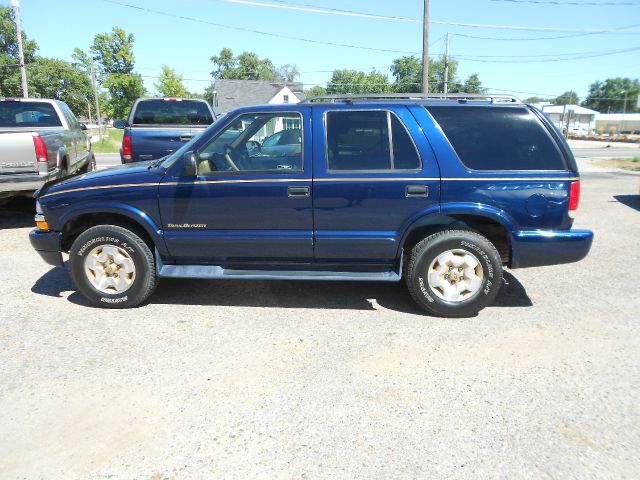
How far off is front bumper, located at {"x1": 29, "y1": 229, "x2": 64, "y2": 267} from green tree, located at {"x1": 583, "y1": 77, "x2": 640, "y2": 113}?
135 meters

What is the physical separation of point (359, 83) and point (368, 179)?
89.1 meters

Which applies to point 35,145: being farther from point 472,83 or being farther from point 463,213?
point 472,83

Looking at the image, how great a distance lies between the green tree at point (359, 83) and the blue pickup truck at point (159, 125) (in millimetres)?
70548

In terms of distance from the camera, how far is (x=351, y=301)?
4617mm

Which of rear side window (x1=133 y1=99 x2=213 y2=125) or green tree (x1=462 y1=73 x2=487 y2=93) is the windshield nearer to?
rear side window (x1=133 y1=99 x2=213 y2=125)

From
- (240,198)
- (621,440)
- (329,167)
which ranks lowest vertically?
(621,440)

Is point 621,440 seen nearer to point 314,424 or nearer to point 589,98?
point 314,424

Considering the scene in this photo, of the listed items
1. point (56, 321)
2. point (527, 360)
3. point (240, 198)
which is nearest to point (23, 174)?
point (56, 321)

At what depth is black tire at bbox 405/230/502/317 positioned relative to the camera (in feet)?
13.3

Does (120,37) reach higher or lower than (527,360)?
higher

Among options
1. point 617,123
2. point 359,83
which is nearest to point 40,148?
point 359,83

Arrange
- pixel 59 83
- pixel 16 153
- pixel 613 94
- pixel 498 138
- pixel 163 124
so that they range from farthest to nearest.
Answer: pixel 613 94 → pixel 59 83 → pixel 163 124 → pixel 16 153 → pixel 498 138

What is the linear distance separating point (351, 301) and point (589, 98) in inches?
5553

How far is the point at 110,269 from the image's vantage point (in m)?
4.32
